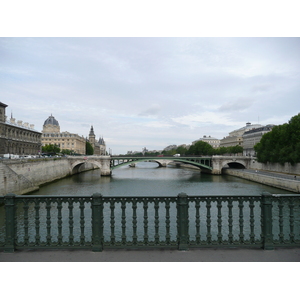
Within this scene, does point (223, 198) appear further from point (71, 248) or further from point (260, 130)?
point (260, 130)

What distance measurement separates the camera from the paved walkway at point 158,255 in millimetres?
4438

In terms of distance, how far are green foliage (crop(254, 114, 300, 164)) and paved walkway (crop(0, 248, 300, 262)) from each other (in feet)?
121

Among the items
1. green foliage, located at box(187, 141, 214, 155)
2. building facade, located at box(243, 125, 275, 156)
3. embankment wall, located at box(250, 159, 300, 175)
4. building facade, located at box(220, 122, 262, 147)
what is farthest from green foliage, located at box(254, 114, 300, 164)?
building facade, located at box(220, 122, 262, 147)

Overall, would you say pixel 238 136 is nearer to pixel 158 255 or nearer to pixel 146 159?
pixel 146 159

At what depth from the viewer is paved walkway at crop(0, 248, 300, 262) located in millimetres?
4438

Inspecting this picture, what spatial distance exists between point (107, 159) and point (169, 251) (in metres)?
50.0

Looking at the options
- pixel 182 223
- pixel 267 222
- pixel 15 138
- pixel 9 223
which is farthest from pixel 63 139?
pixel 267 222

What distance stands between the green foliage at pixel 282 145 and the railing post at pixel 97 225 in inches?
1515

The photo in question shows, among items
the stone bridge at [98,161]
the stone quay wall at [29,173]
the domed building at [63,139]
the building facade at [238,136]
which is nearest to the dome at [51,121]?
the domed building at [63,139]

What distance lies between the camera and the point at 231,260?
4.43 metres

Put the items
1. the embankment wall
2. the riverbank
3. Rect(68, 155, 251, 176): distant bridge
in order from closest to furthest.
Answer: the riverbank < the embankment wall < Rect(68, 155, 251, 176): distant bridge

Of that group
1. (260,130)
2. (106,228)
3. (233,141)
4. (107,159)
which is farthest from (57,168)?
(233,141)

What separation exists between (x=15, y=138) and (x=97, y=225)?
57.7 meters

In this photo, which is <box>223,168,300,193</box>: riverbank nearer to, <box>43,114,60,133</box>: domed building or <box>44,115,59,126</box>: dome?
<box>43,114,60,133</box>: domed building
